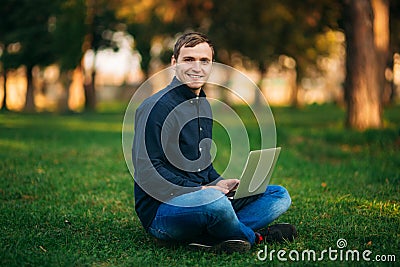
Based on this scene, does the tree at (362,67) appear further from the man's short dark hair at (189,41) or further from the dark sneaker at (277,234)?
the man's short dark hair at (189,41)

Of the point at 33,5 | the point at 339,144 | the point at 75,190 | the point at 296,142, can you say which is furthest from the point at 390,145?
the point at 33,5

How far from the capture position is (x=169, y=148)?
13.9 ft

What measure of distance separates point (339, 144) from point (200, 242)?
9.16 m

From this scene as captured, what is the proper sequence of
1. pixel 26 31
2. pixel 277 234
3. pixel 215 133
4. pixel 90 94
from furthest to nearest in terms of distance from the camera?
pixel 90 94 → pixel 26 31 → pixel 215 133 → pixel 277 234

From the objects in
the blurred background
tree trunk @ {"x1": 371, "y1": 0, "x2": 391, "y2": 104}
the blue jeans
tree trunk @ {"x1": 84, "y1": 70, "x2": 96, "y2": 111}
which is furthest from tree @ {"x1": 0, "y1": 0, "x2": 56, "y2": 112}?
the blue jeans

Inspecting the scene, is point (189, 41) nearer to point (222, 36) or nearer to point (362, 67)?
point (362, 67)

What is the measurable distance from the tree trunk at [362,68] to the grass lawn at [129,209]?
4163mm

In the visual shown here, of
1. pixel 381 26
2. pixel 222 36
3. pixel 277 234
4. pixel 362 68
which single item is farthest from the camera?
pixel 222 36

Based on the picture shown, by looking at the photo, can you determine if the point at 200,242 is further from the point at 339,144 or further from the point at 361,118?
the point at 361,118

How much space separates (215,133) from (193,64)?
12.7 metres

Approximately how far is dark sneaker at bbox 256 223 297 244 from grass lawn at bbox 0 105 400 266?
4.0 inches

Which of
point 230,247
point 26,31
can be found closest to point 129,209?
point 230,247

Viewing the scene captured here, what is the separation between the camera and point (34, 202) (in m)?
6.32

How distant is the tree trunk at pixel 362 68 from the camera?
15.6 m
